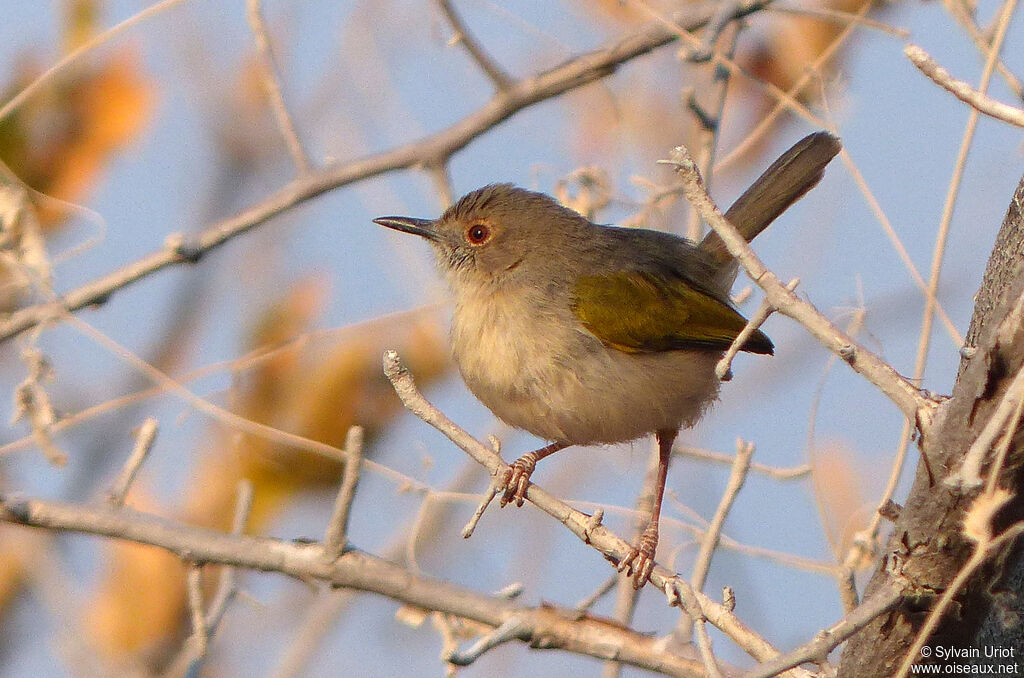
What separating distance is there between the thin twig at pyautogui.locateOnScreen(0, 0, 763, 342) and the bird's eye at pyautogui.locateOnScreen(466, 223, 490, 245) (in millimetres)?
357

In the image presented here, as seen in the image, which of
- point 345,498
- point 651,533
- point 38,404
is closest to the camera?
point 345,498

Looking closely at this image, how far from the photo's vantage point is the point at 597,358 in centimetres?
409

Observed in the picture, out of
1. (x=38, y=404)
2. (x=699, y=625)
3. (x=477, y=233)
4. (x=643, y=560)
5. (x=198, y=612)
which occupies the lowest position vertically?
(x=699, y=625)

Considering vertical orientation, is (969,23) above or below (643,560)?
above

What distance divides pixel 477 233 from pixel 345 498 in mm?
2154

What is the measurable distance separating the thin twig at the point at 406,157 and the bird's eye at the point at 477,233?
1.17ft

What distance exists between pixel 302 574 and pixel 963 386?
1947mm

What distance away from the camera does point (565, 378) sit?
3.96m

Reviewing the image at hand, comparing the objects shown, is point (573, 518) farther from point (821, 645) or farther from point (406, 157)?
point (406, 157)

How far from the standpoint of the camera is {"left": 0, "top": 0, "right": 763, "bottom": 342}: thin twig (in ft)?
13.7

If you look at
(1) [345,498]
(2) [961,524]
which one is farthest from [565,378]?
(2) [961,524]

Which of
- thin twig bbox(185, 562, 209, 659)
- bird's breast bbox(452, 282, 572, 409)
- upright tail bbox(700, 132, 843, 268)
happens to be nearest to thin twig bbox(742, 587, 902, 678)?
thin twig bbox(185, 562, 209, 659)

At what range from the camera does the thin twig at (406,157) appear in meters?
4.17

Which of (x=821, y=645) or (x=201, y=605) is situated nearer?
(x=821, y=645)
